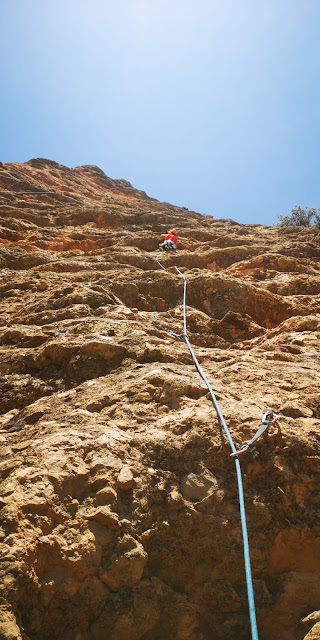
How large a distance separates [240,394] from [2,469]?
194cm

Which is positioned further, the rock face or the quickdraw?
the quickdraw

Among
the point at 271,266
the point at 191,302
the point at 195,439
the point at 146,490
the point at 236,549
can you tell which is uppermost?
the point at 271,266

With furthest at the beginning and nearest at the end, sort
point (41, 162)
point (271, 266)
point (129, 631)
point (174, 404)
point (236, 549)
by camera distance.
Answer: point (41, 162)
point (271, 266)
point (174, 404)
point (236, 549)
point (129, 631)

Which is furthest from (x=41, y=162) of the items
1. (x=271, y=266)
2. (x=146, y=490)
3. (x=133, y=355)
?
(x=146, y=490)

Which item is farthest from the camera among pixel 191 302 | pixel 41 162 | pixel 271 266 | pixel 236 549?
pixel 41 162

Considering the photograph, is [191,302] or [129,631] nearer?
[129,631]

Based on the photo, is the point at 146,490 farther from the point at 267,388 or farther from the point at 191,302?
the point at 191,302

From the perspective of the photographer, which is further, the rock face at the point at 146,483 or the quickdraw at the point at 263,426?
the quickdraw at the point at 263,426

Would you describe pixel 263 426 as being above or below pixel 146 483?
above

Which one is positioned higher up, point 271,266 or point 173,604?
point 271,266

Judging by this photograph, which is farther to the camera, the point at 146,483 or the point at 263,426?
the point at 263,426

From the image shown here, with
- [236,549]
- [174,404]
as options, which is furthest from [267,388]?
[236,549]

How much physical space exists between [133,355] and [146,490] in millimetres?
1727

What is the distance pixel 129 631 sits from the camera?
2010 millimetres
